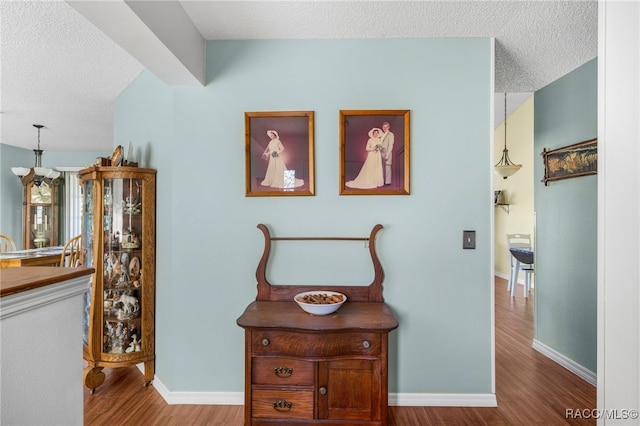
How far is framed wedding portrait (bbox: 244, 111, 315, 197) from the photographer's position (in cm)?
218

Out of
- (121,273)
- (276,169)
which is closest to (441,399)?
(276,169)

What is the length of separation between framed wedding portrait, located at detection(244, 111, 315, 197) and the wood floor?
152 cm

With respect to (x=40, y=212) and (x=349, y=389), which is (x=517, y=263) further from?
(x=40, y=212)

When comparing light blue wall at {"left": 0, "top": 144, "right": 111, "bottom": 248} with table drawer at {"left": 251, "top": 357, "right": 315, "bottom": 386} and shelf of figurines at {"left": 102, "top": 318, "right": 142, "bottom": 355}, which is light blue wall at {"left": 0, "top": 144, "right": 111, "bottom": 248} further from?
A: table drawer at {"left": 251, "top": 357, "right": 315, "bottom": 386}

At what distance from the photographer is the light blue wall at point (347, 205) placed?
2166 mm

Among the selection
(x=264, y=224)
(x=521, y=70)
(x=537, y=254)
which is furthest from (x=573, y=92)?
(x=264, y=224)

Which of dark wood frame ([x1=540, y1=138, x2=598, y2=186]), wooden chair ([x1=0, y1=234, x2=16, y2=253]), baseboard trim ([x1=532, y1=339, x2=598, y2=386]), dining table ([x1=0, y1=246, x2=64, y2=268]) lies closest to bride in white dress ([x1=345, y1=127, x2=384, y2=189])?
dark wood frame ([x1=540, y1=138, x2=598, y2=186])

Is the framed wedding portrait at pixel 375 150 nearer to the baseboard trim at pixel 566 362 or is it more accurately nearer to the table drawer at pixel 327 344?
the table drawer at pixel 327 344

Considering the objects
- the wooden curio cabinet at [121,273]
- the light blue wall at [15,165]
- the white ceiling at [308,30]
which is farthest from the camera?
the light blue wall at [15,165]

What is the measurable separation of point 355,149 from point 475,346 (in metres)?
1.58

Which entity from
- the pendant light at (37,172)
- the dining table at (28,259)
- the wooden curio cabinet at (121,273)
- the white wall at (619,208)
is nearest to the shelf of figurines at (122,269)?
the wooden curio cabinet at (121,273)

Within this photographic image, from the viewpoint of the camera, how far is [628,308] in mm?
1202

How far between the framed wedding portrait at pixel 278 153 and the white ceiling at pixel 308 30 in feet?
1.86

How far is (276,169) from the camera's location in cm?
219
